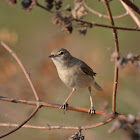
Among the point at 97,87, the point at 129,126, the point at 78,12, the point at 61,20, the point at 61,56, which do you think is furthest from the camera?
the point at 97,87

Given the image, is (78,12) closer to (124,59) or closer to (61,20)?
(61,20)

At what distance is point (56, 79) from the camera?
434cm

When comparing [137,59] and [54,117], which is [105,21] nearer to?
[54,117]

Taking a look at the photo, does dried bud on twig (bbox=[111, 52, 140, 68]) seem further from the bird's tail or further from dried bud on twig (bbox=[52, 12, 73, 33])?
the bird's tail

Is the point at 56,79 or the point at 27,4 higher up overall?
the point at 56,79

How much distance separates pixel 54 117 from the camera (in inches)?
166

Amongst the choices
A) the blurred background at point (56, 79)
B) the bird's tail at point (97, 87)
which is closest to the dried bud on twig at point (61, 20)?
the blurred background at point (56, 79)

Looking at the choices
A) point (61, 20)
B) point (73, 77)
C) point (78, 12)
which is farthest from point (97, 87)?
point (61, 20)

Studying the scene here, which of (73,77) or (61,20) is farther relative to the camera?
(73,77)

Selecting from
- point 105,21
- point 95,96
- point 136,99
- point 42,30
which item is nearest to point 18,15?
point 42,30

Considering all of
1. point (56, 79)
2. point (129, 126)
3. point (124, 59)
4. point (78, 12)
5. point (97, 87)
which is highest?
point (56, 79)

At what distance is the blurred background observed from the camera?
3.62m

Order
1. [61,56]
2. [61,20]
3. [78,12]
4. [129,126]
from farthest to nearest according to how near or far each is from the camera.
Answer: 1. [61,56]
2. [78,12]
3. [61,20]
4. [129,126]

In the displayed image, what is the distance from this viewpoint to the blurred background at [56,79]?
11.9 ft
